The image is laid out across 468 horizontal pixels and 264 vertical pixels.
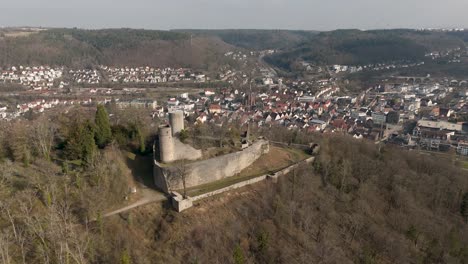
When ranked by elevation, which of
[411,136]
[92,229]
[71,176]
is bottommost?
[411,136]

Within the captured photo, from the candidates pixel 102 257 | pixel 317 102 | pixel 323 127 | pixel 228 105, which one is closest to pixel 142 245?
pixel 102 257

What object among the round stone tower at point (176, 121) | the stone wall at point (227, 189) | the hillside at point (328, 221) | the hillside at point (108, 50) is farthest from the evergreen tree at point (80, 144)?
the hillside at point (108, 50)

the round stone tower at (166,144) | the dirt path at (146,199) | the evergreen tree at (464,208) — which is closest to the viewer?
the dirt path at (146,199)

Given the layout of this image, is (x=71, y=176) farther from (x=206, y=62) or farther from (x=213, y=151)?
(x=206, y=62)

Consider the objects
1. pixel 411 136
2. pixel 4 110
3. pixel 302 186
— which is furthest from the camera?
pixel 4 110

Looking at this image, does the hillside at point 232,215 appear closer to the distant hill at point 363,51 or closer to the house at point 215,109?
the house at point 215,109

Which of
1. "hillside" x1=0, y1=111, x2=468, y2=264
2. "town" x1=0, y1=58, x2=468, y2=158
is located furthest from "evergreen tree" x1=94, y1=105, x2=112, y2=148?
"town" x1=0, y1=58, x2=468, y2=158

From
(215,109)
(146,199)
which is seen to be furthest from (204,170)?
(215,109)
